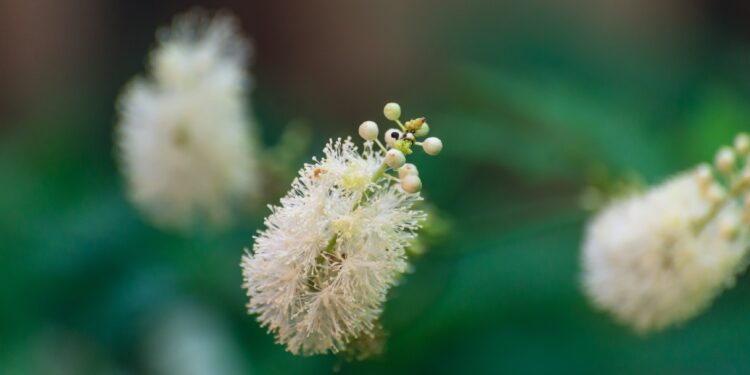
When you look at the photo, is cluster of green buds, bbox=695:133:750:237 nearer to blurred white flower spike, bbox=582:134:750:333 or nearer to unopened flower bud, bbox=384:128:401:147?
blurred white flower spike, bbox=582:134:750:333

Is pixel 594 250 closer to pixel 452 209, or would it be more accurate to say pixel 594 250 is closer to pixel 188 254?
pixel 452 209

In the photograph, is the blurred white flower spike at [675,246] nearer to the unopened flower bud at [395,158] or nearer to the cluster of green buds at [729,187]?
the cluster of green buds at [729,187]

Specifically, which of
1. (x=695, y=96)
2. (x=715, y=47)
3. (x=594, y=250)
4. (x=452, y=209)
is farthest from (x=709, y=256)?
(x=715, y=47)

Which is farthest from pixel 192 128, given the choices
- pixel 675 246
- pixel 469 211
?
pixel 675 246

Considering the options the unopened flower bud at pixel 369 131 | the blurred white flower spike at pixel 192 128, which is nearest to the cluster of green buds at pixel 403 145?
the unopened flower bud at pixel 369 131

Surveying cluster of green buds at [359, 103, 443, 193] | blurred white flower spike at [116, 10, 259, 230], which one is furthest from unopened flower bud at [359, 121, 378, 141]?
blurred white flower spike at [116, 10, 259, 230]
